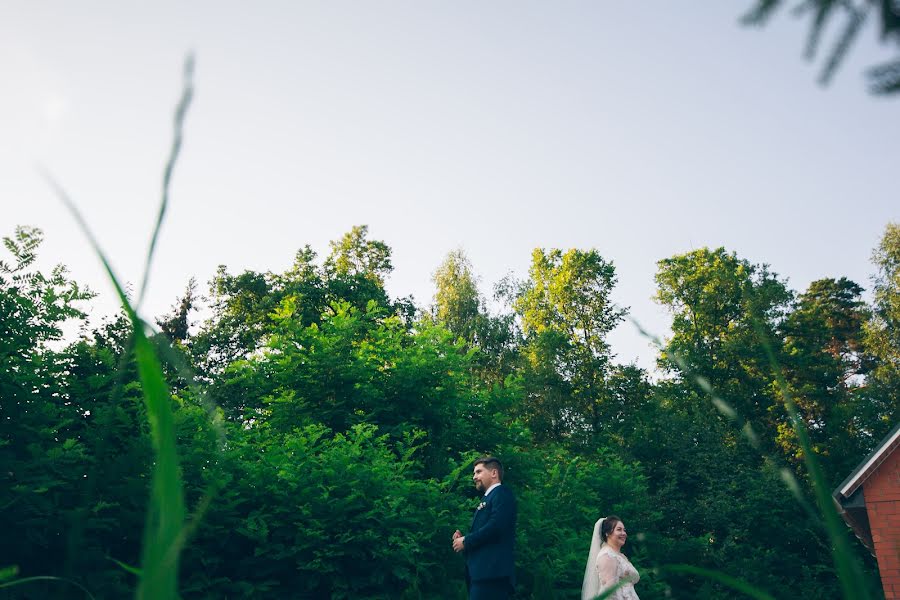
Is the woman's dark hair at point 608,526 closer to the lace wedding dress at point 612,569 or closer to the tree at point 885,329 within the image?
the lace wedding dress at point 612,569

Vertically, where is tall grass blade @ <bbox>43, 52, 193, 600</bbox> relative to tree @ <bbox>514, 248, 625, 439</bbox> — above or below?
below

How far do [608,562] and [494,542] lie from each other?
172 cm

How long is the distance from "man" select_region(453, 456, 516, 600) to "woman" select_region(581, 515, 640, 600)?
126 centimetres

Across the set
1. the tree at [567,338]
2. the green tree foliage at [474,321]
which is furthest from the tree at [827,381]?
the green tree foliage at [474,321]

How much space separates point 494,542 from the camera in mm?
5723

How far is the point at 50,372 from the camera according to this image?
6695 mm

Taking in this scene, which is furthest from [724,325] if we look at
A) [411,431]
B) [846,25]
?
[846,25]

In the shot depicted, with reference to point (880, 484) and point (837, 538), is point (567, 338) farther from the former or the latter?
point (837, 538)

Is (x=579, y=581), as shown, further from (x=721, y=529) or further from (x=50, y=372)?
(x=721, y=529)

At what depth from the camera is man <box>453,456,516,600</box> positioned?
18.5ft

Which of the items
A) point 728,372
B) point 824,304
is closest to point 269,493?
point 728,372

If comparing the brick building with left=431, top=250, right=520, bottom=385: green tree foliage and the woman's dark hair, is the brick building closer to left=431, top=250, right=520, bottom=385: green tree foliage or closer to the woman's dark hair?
the woman's dark hair

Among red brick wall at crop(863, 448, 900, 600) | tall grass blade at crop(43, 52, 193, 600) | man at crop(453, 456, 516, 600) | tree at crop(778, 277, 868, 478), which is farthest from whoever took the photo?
tree at crop(778, 277, 868, 478)

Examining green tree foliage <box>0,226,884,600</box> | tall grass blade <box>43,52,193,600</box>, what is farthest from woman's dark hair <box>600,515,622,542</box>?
tall grass blade <box>43,52,193,600</box>
